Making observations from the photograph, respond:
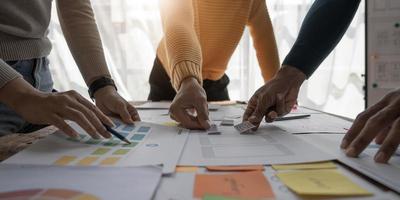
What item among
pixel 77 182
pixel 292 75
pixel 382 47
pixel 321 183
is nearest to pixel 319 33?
pixel 292 75

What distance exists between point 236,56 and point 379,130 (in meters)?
1.55

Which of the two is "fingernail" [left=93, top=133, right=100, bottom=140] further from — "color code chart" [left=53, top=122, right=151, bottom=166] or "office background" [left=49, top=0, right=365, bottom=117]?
"office background" [left=49, top=0, right=365, bottom=117]

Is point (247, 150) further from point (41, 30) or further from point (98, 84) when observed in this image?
point (41, 30)

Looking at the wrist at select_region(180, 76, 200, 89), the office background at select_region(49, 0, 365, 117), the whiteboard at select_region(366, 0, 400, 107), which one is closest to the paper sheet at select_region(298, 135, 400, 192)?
the wrist at select_region(180, 76, 200, 89)

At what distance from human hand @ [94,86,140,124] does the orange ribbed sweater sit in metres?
0.14

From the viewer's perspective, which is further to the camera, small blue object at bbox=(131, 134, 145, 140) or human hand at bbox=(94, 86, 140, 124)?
human hand at bbox=(94, 86, 140, 124)

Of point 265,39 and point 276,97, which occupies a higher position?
point 265,39

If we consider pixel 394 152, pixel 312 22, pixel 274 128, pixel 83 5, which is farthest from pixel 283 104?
pixel 83 5

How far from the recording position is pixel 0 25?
694 millimetres

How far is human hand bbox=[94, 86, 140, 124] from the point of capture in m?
0.74

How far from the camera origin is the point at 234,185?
0.34 metres

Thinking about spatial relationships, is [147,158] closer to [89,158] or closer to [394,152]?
[89,158]

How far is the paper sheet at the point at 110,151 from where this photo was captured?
1.38 ft

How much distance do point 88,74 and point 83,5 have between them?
201mm
